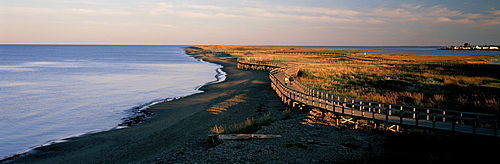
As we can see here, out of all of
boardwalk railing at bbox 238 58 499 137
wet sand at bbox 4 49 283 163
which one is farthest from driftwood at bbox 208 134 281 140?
boardwalk railing at bbox 238 58 499 137

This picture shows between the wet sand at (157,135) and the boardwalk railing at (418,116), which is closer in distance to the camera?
the boardwalk railing at (418,116)

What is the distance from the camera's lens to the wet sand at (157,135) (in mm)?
14375

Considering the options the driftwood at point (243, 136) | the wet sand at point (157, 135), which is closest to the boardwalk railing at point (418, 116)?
the wet sand at point (157, 135)

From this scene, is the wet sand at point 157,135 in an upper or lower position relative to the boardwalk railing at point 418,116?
lower

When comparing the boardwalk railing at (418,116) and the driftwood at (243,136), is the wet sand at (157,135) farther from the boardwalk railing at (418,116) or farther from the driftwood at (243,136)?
the boardwalk railing at (418,116)

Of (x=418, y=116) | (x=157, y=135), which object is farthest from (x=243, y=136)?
(x=418, y=116)

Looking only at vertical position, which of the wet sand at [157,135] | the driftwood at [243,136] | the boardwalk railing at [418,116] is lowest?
the wet sand at [157,135]

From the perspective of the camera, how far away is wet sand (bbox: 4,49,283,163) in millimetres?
14375

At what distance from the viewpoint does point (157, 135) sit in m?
17.2

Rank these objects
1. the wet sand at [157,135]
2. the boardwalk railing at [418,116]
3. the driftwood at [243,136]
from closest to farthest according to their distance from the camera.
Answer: the boardwalk railing at [418,116], the driftwood at [243,136], the wet sand at [157,135]

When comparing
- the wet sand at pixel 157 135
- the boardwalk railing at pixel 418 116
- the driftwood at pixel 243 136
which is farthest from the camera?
the wet sand at pixel 157 135

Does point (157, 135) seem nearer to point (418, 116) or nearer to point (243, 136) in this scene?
point (243, 136)

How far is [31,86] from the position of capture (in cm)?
4078

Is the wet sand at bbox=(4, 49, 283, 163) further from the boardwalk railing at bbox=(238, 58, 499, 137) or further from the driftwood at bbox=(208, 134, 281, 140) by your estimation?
the boardwalk railing at bbox=(238, 58, 499, 137)
